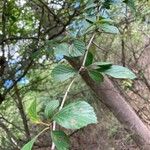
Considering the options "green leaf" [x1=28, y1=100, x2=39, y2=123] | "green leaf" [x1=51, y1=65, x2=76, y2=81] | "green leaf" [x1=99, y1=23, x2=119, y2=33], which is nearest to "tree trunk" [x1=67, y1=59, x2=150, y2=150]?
"green leaf" [x1=99, y1=23, x2=119, y2=33]

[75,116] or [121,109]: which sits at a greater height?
[75,116]

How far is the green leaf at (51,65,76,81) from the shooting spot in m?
0.52

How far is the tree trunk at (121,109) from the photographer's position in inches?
83.4

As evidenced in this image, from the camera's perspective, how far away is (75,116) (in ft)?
1.33

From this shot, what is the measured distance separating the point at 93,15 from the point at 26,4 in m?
1.00

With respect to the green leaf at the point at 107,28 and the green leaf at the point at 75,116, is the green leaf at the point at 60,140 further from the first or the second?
the green leaf at the point at 107,28

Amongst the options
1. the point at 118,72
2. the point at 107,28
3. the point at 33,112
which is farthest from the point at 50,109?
the point at 107,28

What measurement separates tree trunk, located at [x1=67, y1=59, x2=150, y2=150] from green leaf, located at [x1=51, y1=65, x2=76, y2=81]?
1.50 meters

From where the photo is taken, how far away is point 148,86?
3.50 m

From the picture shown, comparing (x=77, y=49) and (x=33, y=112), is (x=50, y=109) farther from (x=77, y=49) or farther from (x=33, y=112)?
(x=77, y=49)

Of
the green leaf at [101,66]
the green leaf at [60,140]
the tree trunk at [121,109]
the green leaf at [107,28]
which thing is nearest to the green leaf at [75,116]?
the green leaf at [60,140]

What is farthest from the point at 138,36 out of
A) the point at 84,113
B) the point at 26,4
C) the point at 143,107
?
the point at 84,113

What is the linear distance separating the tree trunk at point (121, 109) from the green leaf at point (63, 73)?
4.93 ft

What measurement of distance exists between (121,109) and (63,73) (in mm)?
1723
